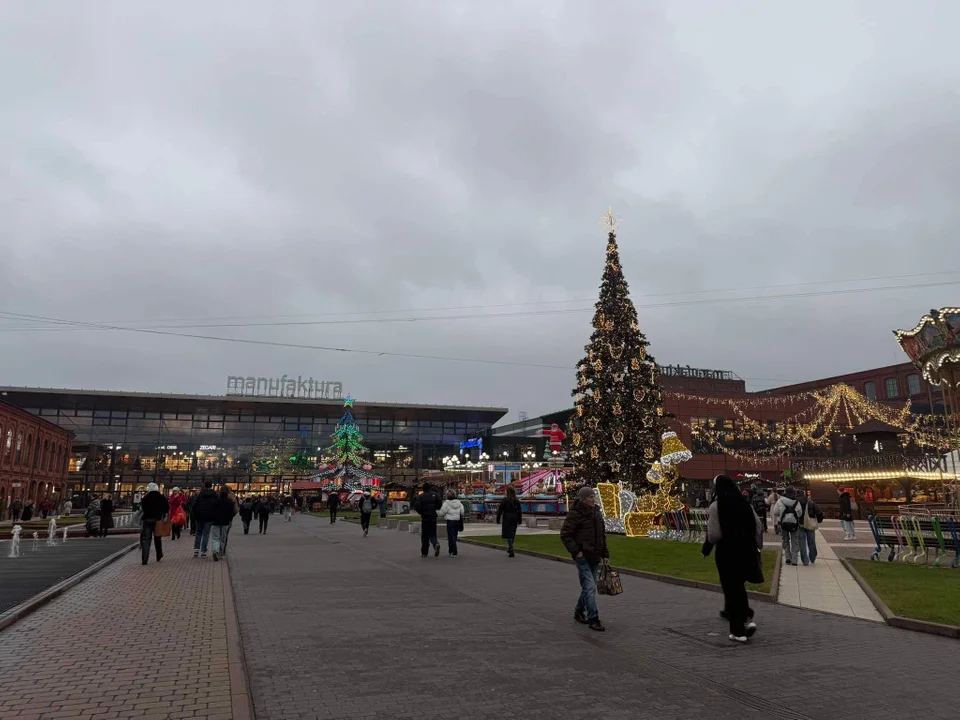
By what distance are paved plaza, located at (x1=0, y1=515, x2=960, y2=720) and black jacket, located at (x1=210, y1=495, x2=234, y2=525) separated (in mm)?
4614

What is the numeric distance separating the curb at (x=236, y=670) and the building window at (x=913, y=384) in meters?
80.5

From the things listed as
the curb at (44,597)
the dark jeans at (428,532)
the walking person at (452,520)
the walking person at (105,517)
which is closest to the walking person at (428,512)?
the dark jeans at (428,532)

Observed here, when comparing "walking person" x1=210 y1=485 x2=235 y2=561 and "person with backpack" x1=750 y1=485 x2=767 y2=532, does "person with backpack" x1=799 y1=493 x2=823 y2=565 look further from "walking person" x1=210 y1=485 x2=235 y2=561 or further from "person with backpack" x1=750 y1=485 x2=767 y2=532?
"walking person" x1=210 y1=485 x2=235 y2=561

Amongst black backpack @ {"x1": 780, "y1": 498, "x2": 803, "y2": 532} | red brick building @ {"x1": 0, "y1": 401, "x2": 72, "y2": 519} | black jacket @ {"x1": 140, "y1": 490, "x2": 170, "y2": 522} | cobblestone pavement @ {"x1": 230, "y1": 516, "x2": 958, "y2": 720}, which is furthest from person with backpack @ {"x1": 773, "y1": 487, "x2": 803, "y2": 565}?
red brick building @ {"x1": 0, "y1": 401, "x2": 72, "y2": 519}

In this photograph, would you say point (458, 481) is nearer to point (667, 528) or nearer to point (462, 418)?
point (667, 528)

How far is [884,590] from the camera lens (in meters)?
9.66

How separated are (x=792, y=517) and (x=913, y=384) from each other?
7267 cm

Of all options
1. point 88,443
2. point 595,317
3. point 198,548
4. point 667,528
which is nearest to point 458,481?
point 595,317

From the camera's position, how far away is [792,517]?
510 inches

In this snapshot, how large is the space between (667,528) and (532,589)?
1070 cm

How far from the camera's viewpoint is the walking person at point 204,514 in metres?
15.1

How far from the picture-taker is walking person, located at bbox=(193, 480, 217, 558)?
15141 mm

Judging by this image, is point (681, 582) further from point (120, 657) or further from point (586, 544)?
point (120, 657)

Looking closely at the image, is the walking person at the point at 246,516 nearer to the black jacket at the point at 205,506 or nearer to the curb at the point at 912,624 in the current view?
the black jacket at the point at 205,506
